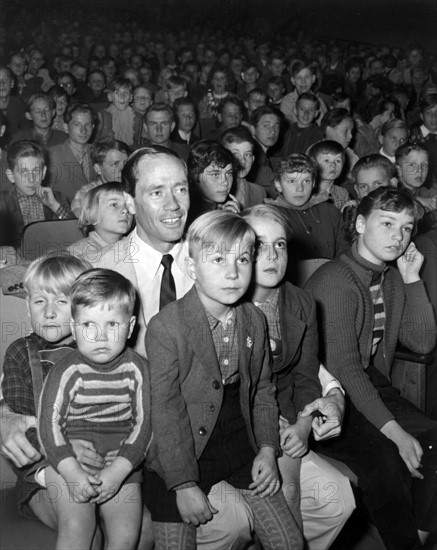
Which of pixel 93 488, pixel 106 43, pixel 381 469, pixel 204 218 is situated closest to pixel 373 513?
pixel 381 469

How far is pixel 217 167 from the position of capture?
3.16 meters

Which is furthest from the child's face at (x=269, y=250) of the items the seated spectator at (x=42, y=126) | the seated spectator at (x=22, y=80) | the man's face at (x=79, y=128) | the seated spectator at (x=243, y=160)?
the seated spectator at (x=22, y=80)

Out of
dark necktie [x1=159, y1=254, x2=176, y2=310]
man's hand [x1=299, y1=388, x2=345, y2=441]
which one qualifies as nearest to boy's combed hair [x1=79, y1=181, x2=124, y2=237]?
dark necktie [x1=159, y1=254, x2=176, y2=310]

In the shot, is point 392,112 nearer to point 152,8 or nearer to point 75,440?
point 75,440

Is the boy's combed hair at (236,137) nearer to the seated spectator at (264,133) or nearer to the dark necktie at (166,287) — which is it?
the seated spectator at (264,133)

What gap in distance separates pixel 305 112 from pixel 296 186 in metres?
2.54

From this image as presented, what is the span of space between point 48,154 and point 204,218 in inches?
121

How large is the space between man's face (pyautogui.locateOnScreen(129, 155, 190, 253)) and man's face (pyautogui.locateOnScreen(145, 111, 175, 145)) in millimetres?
2935

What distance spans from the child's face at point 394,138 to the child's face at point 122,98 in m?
2.45

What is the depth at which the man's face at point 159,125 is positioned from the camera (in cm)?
482

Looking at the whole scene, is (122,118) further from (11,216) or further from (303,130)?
(11,216)

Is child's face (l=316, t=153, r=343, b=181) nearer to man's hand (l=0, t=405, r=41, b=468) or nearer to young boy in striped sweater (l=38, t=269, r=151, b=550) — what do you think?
young boy in striped sweater (l=38, t=269, r=151, b=550)

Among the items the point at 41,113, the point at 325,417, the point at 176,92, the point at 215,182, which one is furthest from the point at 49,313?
the point at 176,92

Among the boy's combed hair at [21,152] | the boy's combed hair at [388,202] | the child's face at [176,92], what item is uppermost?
the child's face at [176,92]
